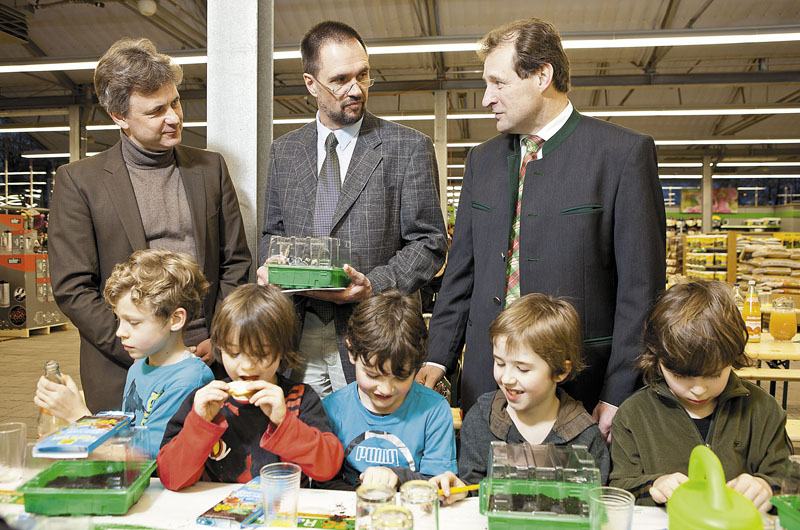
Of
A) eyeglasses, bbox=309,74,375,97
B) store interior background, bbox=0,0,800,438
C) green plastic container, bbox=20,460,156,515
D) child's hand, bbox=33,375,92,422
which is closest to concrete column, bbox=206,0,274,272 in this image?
store interior background, bbox=0,0,800,438

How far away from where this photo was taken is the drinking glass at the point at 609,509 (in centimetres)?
115

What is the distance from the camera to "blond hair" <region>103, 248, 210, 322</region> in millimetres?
1753

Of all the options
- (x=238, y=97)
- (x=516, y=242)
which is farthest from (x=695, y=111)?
(x=516, y=242)

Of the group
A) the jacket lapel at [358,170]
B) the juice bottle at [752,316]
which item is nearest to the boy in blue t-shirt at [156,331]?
the jacket lapel at [358,170]

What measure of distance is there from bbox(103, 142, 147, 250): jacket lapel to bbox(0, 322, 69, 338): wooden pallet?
8582 mm

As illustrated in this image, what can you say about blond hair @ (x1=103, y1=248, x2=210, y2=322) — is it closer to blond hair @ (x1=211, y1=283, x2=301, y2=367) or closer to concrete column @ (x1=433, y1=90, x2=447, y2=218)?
blond hair @ (x1=211, y1=283, x2=301, y2=367)

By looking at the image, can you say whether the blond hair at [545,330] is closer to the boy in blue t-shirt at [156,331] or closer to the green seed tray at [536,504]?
the green seed tray at [536,504]

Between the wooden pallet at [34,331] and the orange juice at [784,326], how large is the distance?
31.2ft

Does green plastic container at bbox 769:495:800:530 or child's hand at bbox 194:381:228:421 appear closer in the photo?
green plastic container at bbox 769:495:800:530

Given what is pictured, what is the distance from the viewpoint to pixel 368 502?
1.12 meters

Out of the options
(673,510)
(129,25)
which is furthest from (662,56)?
(673,510)

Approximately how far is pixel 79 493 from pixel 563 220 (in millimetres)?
1384

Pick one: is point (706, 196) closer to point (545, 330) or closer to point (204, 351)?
point (545, 330)

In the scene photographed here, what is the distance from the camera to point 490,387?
1939mm
